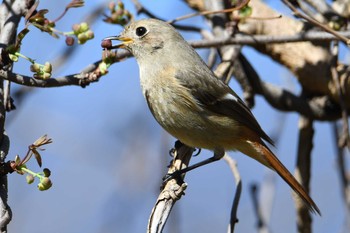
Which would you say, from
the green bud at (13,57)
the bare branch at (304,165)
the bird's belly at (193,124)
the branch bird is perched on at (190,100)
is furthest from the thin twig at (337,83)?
the green bud at (13,57)

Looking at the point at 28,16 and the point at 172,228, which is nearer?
the point at 28,16

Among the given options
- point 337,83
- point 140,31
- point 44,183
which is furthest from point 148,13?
point 44,183

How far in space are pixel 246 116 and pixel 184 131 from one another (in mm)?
446

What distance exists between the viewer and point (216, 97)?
3.37 meters

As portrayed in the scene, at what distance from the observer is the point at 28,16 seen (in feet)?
7.36

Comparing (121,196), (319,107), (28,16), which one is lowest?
(121,196)

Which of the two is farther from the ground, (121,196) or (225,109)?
(225,109)

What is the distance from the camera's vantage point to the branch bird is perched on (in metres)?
3.23

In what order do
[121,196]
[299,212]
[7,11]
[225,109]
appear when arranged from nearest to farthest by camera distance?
[7,11], [225,109], [299,212], [121,196]

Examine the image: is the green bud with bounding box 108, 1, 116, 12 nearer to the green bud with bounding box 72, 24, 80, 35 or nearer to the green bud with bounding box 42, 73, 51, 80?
the green bud with bounding box 72, 24, 80, 35

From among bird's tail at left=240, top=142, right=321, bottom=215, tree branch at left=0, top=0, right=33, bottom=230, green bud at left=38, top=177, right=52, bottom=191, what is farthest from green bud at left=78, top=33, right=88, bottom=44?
bird's tail at left=240, top=142, right=321, bottom=215

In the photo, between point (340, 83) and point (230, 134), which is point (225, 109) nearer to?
point (230, 134)

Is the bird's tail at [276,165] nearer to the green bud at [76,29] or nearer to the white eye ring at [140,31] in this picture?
the white eye ring at [140,31]

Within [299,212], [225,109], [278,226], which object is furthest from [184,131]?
[278,226]
